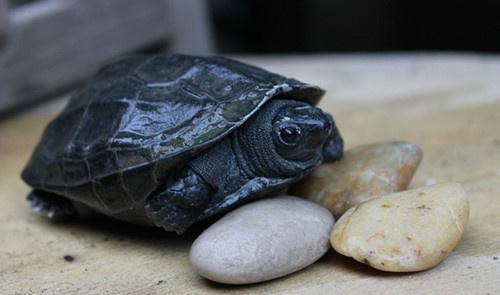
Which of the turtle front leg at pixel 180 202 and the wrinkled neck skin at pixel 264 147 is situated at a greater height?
the wrinkled neck skin at pixel 264 147

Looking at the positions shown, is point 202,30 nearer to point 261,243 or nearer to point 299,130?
point 299,130

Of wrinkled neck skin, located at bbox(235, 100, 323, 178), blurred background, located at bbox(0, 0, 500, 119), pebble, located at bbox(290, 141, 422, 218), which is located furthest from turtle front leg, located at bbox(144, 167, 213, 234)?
blurred background, located at bbox(0, 0, 500, 119)

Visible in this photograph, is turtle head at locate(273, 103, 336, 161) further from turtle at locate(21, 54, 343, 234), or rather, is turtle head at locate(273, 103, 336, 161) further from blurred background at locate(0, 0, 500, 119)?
blurred background at locate(0, 0, 500, 119)

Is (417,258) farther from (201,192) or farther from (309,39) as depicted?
(309,39)

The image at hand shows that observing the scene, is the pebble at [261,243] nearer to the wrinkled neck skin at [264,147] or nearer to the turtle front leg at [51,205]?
the wrinkled neck skin at [264,147]

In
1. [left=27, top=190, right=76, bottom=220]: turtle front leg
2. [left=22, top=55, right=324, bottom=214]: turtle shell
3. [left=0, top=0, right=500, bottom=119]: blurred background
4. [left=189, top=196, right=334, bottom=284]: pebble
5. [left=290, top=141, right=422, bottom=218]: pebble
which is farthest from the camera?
[left=0, top=0, right=500, bottom=119]: blurred background

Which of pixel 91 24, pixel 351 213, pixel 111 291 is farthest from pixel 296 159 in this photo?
pixel 91 24

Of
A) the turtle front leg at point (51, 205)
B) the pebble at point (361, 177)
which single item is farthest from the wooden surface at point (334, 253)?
the pebble at point (361, 177)
